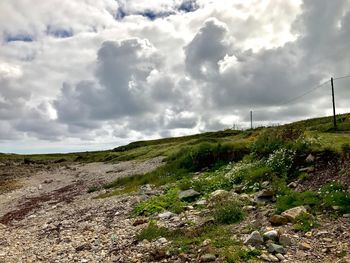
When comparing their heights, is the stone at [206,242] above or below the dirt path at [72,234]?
above

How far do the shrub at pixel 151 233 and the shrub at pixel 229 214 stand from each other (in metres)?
2.26

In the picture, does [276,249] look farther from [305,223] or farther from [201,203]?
[201,203]

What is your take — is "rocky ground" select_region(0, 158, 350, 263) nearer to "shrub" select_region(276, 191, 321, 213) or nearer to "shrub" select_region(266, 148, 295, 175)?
"shrub" select_region(276, 191, 321, 213)

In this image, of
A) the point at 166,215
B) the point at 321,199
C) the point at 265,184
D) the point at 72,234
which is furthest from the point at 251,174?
the point at 72,234

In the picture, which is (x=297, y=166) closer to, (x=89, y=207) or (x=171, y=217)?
(x=171, y=217)

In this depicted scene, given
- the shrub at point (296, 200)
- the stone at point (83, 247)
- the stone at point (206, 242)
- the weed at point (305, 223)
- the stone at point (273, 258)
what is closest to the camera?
the stone at point (273, 258)

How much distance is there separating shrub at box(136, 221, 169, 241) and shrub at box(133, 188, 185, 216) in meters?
2.99

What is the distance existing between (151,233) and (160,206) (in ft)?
15.8

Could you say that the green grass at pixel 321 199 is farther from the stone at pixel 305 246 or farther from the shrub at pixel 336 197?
the stone at pixel 305 246

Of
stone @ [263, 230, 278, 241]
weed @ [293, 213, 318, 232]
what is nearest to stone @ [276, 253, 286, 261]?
stone @ [263, 230, 278, 241]

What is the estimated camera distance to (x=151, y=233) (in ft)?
54.3

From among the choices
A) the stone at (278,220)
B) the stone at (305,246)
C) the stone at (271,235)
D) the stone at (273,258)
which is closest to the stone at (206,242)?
the stone at (271,235)

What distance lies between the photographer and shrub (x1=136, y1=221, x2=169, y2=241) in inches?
642

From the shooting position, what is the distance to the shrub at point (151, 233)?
16312mm
